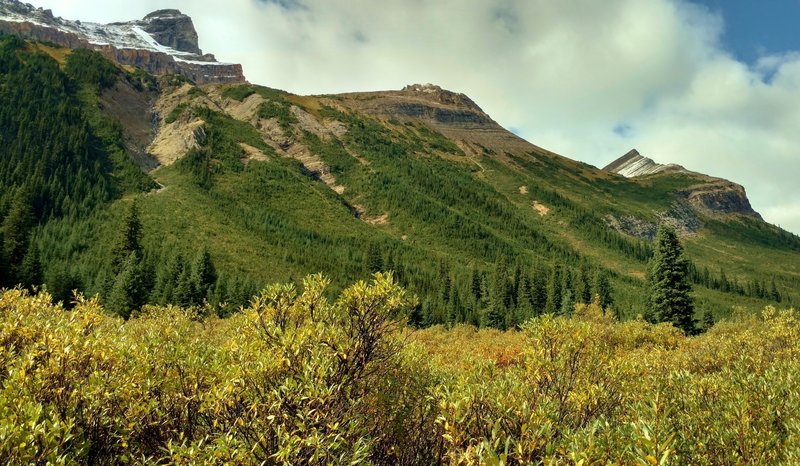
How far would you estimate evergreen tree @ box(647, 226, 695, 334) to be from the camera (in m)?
61.3

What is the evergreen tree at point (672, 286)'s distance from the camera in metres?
61.3

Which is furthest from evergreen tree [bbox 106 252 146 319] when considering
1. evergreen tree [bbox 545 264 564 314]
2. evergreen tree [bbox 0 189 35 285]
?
evergreen tree [bbox 545 264 564 314]

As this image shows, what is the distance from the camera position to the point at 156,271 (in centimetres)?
9300

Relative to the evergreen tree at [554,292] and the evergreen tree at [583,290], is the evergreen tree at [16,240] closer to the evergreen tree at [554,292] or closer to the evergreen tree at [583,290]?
the evergreen tree at [554,292]

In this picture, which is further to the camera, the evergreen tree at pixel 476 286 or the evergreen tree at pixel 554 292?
the evergreen tree at pixel 476 286

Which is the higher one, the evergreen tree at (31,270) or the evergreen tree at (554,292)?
the evergreen tree at (554,292)

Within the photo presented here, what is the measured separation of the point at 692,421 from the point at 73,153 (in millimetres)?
199453

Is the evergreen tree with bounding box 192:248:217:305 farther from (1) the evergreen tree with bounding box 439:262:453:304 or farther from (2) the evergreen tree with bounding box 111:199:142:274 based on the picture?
(1) the evergreen tree with bounding box 439:262:453:304

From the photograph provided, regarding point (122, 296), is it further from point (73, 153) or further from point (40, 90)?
point (40, 90)

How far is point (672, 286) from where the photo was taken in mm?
62562

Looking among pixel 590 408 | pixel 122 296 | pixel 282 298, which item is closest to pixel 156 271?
pixel 122 296

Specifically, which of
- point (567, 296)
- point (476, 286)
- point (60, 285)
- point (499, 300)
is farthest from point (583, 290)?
point (60, 285)

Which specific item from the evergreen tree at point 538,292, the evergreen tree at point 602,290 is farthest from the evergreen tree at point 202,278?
the evergreen tree at point 602,290

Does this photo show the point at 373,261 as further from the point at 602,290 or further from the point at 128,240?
the point at 602,290
